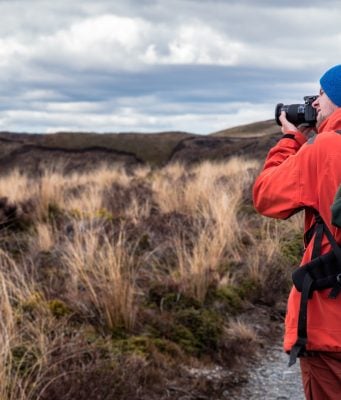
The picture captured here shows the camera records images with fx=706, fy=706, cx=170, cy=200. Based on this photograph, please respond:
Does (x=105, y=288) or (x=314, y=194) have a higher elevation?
(x=314, y=194)

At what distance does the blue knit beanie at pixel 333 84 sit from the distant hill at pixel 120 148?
2838cm

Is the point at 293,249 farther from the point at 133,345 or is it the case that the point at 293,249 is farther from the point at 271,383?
the point at 133,345

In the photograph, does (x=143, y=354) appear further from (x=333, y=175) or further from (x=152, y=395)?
(x=333, y=175)

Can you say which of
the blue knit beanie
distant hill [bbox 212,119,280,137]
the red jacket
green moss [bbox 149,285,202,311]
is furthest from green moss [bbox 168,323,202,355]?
distant hill [bbox 212,119,280,137]

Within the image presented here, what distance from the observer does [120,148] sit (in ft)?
120

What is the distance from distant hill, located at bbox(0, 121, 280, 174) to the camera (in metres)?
33.0

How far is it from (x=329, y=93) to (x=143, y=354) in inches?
112

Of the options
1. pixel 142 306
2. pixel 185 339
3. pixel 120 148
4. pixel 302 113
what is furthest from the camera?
pixel 120 148

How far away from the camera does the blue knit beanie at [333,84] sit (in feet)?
9.46

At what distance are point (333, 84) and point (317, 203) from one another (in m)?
0.51

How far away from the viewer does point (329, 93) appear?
2928 millimetres

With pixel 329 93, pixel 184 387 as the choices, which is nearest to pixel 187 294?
pixel 184 387

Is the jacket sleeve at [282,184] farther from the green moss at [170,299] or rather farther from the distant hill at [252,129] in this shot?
the distant hill at [252,129]

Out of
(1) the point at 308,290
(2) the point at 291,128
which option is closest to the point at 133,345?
(2) the point at 291,128
